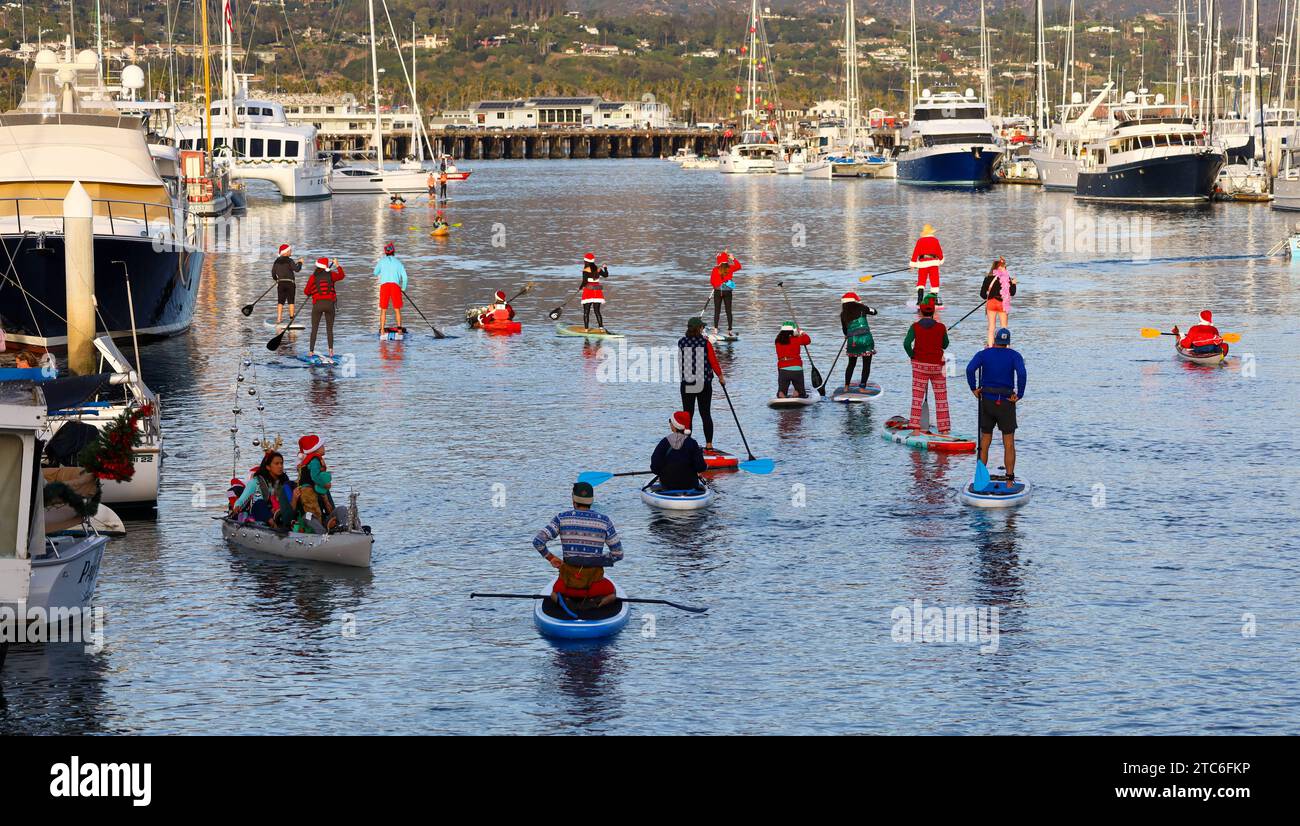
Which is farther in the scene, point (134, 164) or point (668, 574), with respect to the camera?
point (134, 164)

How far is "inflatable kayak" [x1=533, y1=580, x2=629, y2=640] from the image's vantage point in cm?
1733

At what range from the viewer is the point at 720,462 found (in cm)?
2556

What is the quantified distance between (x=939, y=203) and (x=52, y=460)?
311 ft

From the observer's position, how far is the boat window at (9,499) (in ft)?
52.4

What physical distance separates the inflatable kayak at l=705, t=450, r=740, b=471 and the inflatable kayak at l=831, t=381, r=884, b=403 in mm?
6408

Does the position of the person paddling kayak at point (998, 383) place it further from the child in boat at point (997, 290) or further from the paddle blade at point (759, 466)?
the child in boat at point (997, 290)

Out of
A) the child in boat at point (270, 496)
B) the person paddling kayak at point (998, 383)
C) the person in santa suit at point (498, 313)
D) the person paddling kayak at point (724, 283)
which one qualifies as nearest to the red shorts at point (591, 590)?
the child in boat at point (270, 496)

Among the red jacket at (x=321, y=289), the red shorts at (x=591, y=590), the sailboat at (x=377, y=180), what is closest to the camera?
the red shorts at (x=591, y=590)

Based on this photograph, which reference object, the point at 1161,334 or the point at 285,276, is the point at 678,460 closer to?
the point at 1161,334

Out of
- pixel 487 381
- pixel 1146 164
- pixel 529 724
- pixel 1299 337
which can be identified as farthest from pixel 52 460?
pixel 1146 164

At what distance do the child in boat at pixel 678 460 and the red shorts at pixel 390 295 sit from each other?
60.6 ft

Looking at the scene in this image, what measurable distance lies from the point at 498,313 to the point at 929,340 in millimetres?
19221

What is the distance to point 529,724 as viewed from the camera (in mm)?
14953
